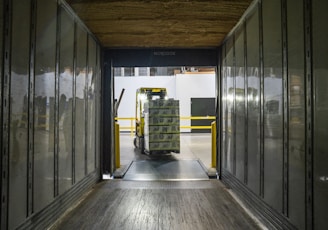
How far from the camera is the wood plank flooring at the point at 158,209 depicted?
3020 mm

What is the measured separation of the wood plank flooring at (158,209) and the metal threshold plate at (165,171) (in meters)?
0.47

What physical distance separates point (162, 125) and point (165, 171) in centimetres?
186

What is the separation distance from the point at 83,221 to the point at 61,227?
0.88 ft

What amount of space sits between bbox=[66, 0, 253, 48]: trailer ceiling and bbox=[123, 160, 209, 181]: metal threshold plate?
2.82 meters

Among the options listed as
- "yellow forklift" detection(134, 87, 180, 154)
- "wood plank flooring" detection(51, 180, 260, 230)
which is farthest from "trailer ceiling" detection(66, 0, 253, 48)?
"wood plank flooring" detection(51, 180, 260, 230)

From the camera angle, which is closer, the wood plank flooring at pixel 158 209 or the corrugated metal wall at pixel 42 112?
the corrugated metal wall at pixel 42 112

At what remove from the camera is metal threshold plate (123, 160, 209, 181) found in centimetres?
534

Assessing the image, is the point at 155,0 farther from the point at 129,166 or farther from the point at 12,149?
the point at 129,166

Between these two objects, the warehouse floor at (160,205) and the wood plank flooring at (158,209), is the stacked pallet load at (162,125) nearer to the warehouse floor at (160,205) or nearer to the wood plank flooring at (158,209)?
the warehouse floor at (160,205)

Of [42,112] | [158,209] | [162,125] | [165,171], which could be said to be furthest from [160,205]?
[162,125]

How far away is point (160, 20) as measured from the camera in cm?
389

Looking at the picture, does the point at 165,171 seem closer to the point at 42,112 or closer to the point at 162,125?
the point at 162,125

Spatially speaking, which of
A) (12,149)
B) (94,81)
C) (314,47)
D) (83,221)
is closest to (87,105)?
(94,81)

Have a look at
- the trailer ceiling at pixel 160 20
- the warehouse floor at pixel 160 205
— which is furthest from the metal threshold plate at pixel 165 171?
the trailer ceiling at pixel 160 20
